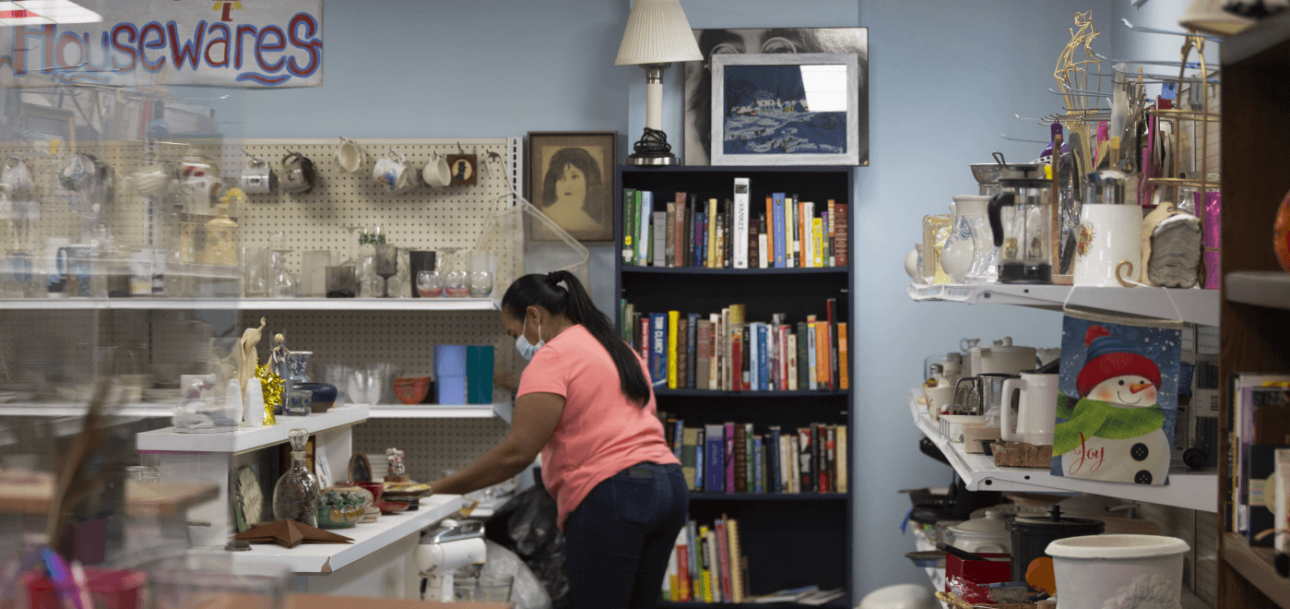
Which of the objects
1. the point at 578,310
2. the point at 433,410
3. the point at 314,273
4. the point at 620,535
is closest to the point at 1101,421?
the point at 620,535

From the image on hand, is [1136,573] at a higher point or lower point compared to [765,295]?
lower

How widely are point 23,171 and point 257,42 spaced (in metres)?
1.02

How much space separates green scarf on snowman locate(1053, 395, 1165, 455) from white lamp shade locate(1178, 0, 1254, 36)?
2.24 ft

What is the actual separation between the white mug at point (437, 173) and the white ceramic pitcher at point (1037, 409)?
2901 millimetres

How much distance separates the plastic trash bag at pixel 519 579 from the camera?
144 inches

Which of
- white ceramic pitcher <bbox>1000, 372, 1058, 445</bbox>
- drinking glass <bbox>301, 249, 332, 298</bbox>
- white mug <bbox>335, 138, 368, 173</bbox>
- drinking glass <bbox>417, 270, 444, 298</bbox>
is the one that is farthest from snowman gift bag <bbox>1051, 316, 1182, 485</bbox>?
white mug <bbox>335, 138, 368, 173</bbox>

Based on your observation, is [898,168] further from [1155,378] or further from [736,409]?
[1155,378]

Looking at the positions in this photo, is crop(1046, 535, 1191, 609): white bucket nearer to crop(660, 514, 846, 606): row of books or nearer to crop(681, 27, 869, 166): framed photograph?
crop(660, 514, 846, 606): row of books

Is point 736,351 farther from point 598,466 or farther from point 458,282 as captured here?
point 598,466

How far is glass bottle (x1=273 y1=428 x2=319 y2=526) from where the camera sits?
2.36 meters

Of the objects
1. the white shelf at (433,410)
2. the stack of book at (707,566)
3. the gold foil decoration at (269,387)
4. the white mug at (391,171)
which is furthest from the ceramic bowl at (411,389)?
the gold foil decoration at (269,387)

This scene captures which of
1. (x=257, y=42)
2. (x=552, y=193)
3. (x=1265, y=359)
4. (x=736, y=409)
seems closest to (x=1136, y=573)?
(x=1265, y=359)

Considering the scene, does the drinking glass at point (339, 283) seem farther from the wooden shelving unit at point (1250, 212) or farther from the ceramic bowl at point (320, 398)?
the wooden shelving unit at point (1250, 212)

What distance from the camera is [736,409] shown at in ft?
14.0
